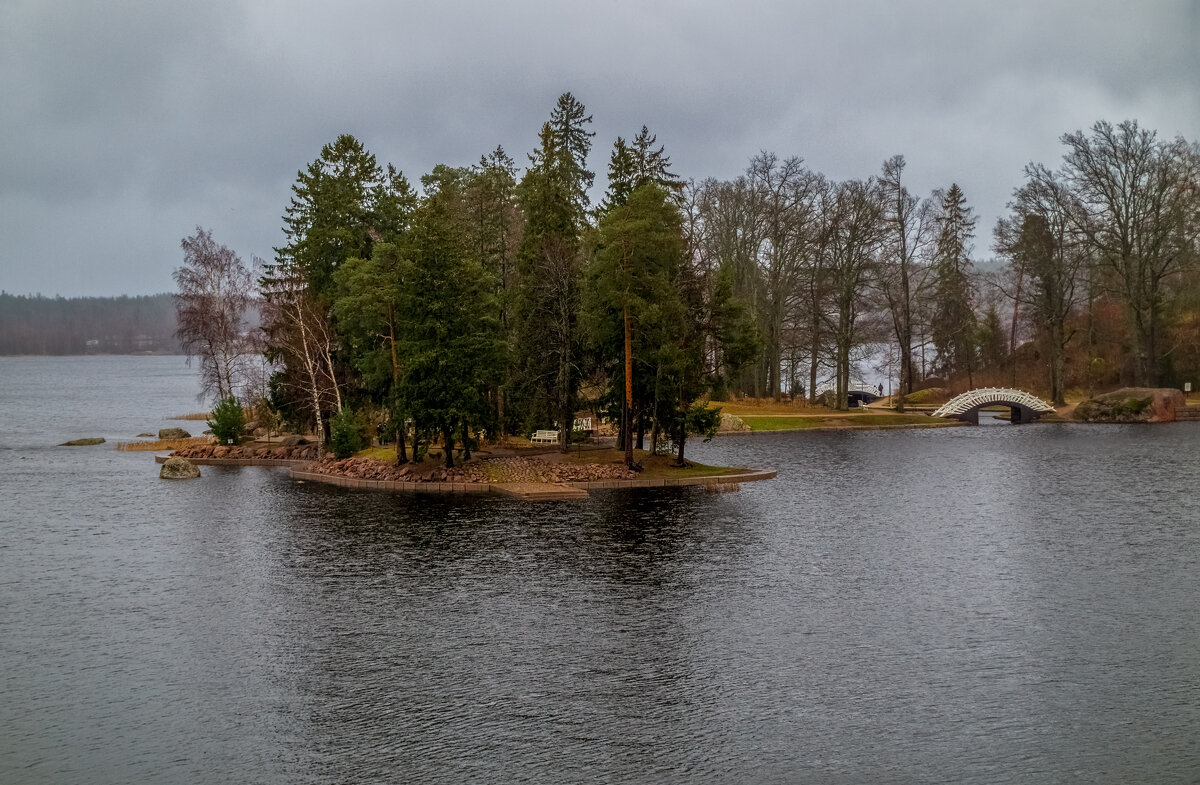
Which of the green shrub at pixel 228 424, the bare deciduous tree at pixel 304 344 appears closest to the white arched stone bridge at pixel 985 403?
the bare deciduous tree at pixel 304 344

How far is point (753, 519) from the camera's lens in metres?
35.4

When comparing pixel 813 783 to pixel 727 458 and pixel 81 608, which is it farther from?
pixel 727 458

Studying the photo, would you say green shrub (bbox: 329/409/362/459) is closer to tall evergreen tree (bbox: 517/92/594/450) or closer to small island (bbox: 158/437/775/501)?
small island (bbox: 158/437/775/501)

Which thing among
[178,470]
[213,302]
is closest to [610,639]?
[178,470]

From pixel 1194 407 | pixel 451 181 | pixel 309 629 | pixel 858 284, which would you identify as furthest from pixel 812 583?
pixel 1194 407

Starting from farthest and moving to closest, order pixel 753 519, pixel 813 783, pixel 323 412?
1. pixel 323 412
2. pixel 753 519
3. pixel 813 783

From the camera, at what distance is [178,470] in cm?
5022

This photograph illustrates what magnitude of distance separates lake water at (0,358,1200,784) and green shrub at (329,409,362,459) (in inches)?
385

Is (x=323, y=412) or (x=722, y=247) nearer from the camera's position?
(x=323, y=412)

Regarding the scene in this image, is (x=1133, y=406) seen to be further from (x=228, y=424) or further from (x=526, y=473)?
(x=228, y=424)

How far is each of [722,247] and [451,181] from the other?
2536 centimetres

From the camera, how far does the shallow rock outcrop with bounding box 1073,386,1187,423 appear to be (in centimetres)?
7394

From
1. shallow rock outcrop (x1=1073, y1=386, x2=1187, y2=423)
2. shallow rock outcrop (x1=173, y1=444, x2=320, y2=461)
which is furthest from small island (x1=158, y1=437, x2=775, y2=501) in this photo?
shallow rock outcrop (x1=1073, y1=386, x2=1187, y2=423)

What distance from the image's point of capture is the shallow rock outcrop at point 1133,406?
73.9 metres
